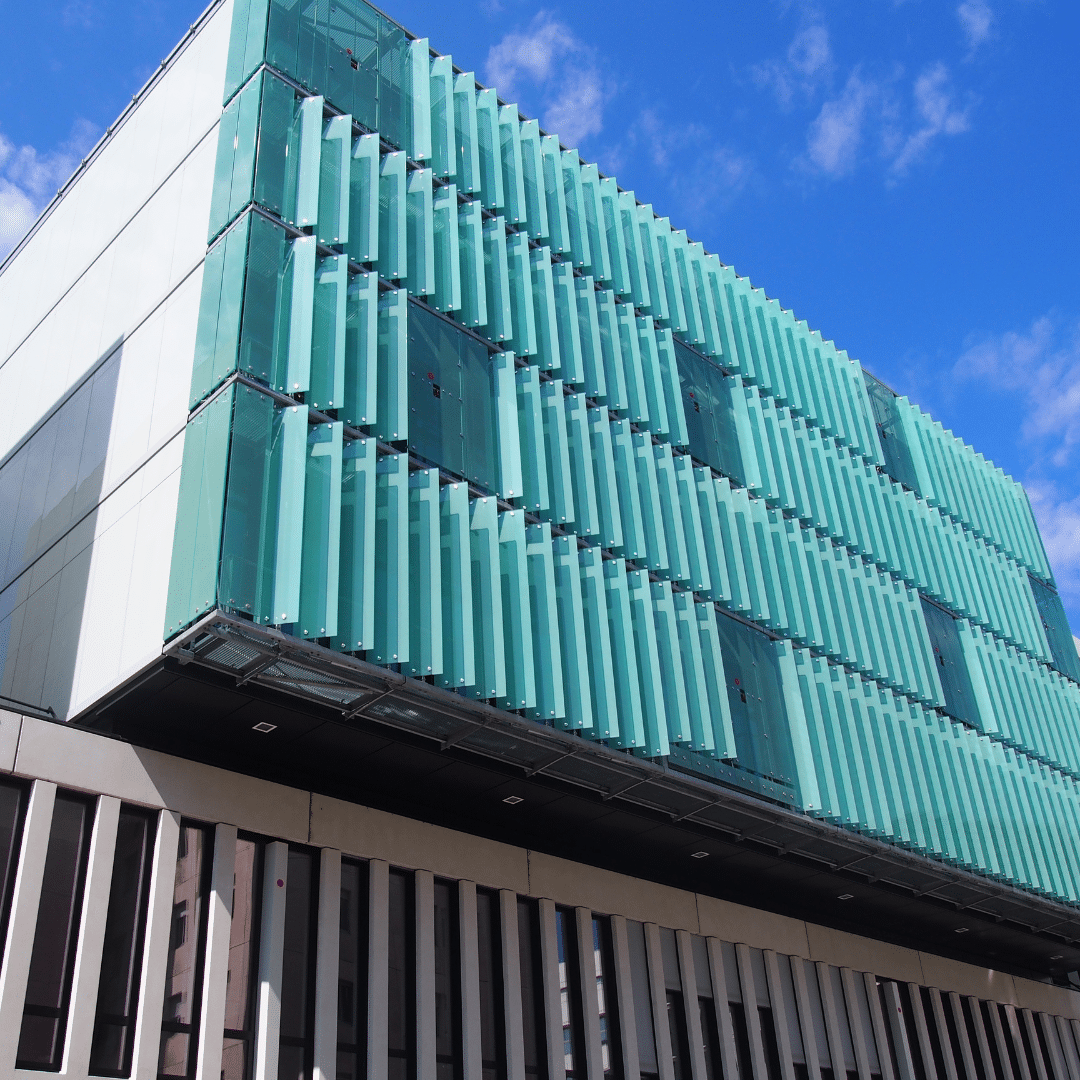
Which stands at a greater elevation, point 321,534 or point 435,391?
point 435,391

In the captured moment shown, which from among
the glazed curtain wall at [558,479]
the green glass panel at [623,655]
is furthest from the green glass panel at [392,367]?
the green glass panel at [623,655]

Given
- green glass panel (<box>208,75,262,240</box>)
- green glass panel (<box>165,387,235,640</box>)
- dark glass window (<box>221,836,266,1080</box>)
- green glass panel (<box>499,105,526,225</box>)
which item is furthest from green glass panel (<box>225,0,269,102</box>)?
dark glass window (<box>221,836,266,1080</box>)

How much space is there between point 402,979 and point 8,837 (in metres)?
6.69

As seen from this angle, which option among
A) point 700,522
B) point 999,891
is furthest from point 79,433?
point 999,891

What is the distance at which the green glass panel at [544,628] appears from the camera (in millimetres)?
20016

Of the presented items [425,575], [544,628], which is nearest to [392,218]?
[425,575]

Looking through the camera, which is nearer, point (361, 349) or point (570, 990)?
point (361, 349)

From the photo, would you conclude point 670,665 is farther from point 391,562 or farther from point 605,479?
point 391,562

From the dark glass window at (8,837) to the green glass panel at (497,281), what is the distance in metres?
12.0

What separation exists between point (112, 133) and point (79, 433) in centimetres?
848

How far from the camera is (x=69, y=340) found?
25.2m

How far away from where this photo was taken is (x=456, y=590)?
19.5 meters

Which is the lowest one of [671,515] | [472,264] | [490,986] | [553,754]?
[490,986]

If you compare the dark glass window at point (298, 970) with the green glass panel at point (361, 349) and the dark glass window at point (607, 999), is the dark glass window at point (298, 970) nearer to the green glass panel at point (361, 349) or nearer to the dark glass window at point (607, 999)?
the dark glass window at point (607, 999)
